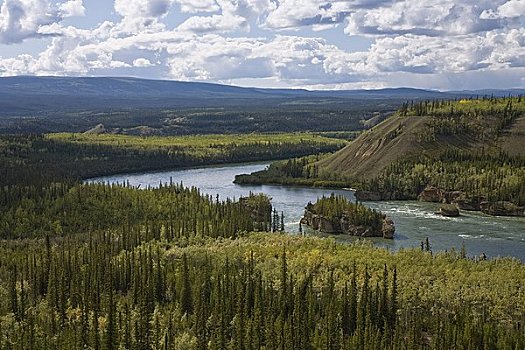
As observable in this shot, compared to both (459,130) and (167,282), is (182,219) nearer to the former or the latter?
(167,282)

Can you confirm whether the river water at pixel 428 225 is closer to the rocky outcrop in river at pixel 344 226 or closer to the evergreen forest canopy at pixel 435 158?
the rocky outcrop in river at pixel 344 226

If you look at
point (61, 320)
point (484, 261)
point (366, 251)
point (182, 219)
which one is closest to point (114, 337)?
point (61, 320)

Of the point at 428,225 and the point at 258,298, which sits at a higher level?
the point at 258,298

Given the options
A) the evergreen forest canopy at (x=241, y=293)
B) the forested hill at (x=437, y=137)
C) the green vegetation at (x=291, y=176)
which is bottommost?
the green vegetation at (x=291, y=176)

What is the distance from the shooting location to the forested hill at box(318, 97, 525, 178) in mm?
173500

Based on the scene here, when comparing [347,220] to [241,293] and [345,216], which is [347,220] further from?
[241,293]

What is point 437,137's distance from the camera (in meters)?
180

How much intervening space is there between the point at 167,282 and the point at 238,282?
791 cm

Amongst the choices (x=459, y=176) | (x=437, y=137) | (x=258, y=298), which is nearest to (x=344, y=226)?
(x=459, y=176)

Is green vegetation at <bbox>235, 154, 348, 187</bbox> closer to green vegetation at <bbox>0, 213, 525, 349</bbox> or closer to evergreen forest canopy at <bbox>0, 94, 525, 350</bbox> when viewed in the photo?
evergreen forest canopy at <bbox>0, 94, 525, 350</bbox>

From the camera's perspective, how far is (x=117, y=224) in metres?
115

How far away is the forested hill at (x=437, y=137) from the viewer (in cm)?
17350

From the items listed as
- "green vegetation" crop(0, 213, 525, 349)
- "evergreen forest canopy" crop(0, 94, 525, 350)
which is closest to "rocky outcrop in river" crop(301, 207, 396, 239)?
"evergreen forest canopy" crop(0, 94, 525, 350)

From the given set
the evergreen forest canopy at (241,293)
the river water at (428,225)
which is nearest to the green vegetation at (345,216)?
the river water at (428,225)
